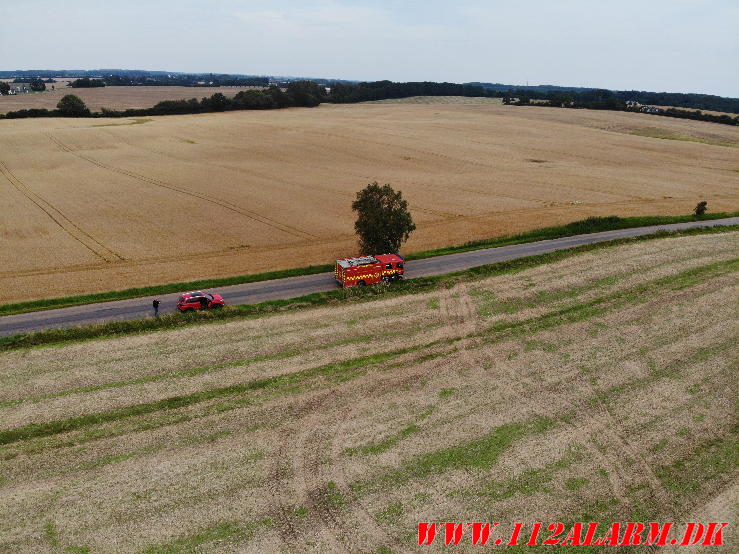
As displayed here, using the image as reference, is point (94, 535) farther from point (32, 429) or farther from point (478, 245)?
point (478, 245)

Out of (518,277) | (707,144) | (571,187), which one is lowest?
(518,277)

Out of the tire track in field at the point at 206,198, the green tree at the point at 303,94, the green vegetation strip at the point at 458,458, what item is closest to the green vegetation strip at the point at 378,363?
the green vegetation strip at the point at 458,458

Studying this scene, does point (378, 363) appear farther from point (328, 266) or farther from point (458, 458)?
point (328, 266)

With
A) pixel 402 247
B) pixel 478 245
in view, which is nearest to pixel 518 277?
pixel 478 245

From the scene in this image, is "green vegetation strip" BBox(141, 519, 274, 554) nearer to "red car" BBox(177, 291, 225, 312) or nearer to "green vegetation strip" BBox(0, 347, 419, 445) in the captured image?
"green vegetation strip" BBox(0, 347, 419, 445)

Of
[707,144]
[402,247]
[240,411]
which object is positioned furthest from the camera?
[707,144]

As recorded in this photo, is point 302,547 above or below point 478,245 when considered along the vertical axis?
below

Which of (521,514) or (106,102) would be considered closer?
(521,514)

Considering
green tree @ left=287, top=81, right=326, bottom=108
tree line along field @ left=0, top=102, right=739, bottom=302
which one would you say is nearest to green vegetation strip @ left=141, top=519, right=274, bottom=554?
tree line along field @ left=0, top=102, right=739, bottom=302
